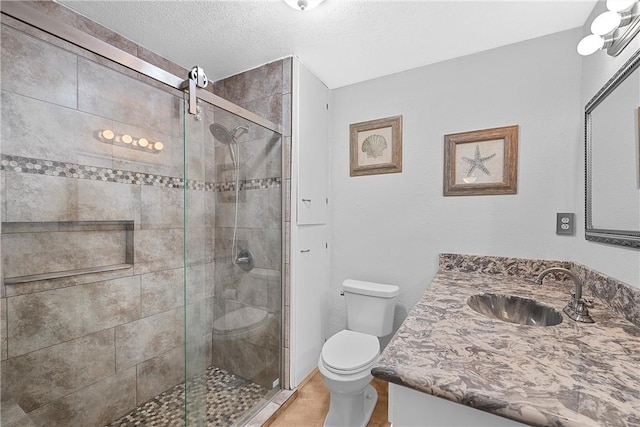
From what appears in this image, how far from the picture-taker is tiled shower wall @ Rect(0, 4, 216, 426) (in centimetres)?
123

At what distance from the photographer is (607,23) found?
102 centimetres

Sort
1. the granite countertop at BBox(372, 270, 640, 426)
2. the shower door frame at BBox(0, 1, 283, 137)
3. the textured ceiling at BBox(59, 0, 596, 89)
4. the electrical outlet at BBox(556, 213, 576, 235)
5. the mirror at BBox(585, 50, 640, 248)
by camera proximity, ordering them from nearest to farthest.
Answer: the granite countertop at BBox(372, 270, 640, 426) < the shower door frame at BBox(0, 1, 283, 137) < the mirror at BBox(585, 50, 640, 248) < the textured ceiling at BBox(59, 0, 596, 89) < the electrical outlet at BBox(556, 213, 576, 235)

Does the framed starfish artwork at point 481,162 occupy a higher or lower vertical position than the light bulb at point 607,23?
lower

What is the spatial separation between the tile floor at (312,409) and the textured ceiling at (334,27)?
7.55 feet

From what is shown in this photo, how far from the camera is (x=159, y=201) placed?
1.82 metres

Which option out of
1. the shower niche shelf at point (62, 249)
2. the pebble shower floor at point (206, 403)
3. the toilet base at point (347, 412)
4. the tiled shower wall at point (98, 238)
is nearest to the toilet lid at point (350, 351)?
the toilet base at point (347, 412)

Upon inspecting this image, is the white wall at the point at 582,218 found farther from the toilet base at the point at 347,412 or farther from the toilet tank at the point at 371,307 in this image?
the toilet base at the point at 347,412

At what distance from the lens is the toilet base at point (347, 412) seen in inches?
58.3

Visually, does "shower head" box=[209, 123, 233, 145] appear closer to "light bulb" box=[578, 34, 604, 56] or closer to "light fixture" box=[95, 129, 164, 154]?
"light fixture" box=[95, 129, 164, 154]

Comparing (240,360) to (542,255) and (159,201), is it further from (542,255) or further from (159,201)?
(542,255)

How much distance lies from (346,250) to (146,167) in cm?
157

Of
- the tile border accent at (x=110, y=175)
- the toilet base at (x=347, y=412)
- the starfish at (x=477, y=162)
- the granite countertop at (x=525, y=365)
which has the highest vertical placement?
the starfish at (x=477, y=162)

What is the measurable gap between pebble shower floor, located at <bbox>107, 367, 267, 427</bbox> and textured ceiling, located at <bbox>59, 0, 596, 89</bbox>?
202cm

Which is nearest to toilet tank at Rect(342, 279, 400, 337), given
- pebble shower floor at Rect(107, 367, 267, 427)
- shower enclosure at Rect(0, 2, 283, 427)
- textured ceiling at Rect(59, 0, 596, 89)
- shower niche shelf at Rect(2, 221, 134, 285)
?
shower enclosure at Rect(0, 2, 283, 427)
